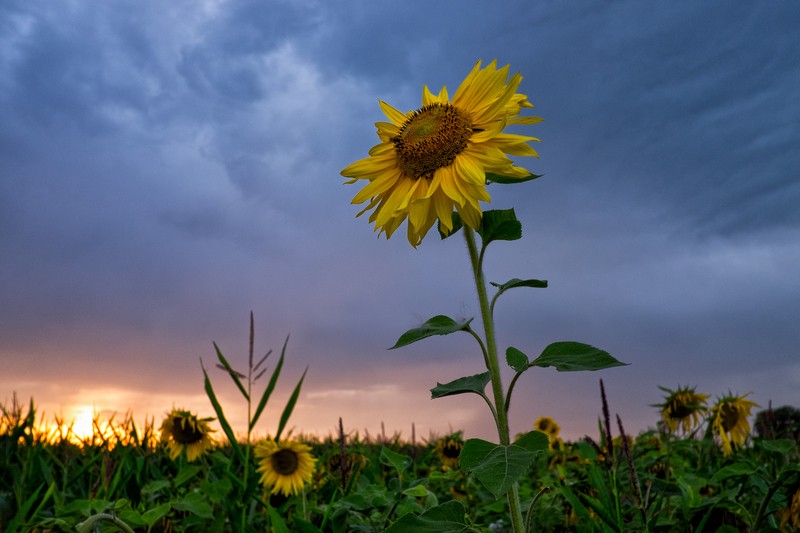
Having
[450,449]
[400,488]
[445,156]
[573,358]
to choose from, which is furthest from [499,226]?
[450,449]

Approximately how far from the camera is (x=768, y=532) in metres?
2.54

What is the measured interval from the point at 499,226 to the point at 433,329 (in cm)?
36

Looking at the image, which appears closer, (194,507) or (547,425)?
(194,507)

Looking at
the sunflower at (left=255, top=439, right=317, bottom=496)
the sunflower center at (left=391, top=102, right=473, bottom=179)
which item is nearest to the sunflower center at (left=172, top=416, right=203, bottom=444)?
the sunflower at (left=255, top=439, right=317, bottom=496)

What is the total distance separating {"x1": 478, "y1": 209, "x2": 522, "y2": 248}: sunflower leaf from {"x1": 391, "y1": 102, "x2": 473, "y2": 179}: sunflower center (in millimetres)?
240

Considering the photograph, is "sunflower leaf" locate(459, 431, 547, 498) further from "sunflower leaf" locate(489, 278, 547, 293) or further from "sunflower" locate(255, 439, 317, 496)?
"sunflower" locate(255, 439, 317, 496)

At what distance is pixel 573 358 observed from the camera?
71.6 inches

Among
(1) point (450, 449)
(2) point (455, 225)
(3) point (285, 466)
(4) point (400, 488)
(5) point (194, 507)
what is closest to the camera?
(2) point (455, 225)

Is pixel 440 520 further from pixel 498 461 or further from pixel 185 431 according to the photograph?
pixel 185 431

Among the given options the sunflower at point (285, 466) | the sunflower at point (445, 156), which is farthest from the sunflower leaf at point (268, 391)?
the sunflower at point (445, 156)

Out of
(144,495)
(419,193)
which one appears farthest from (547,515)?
(144,495)

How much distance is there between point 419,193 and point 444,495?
2776 millimetres

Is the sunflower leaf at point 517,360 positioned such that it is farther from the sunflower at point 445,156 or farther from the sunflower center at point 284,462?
the sunflower center at point 284,462

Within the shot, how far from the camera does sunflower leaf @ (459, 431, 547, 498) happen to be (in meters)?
1.57
